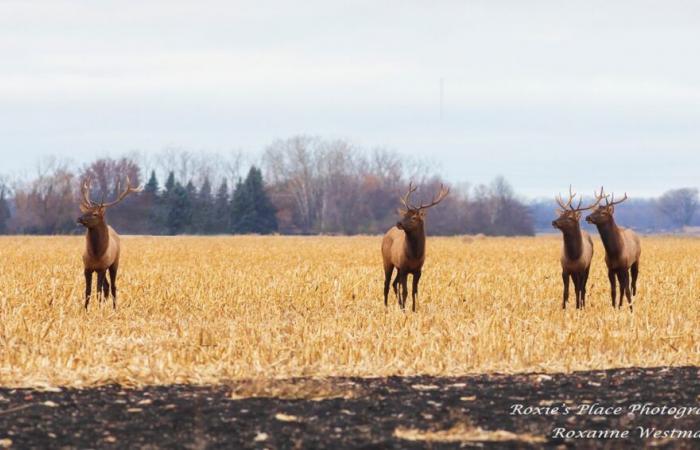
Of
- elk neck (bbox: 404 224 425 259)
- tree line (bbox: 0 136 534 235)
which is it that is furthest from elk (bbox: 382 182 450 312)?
tree line (bbox: 0 136 534 235)

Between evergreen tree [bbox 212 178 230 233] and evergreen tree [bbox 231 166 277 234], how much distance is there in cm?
112

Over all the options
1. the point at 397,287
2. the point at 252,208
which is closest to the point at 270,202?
the point at 252,208

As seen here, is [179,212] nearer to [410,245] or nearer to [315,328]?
[410,245]

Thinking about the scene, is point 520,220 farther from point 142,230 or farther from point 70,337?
point 70,337

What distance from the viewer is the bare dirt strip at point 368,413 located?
697 centimetres

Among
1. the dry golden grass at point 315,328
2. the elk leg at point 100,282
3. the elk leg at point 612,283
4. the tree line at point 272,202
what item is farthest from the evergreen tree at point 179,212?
the elk leg at point 612,283

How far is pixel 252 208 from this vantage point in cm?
9575

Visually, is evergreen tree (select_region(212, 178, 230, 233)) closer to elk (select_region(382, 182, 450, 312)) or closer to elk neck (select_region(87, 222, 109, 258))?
elk neck (select_region(87, 222, 109, 258))

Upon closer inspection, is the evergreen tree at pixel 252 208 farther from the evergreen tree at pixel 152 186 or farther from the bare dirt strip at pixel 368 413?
the bare dirt strip at pixel 368 413

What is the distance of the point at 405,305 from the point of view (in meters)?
16.0

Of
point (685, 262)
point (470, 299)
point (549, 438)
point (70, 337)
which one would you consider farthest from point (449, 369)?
point (685, 262)

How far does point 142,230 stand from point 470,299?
7822 cm

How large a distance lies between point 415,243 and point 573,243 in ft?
8.18

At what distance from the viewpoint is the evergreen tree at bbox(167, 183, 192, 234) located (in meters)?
92.7
